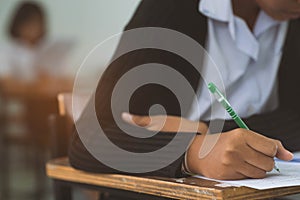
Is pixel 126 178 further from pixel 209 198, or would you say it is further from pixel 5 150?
pixel 5 150

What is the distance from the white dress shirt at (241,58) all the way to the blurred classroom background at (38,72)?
1.06 meters

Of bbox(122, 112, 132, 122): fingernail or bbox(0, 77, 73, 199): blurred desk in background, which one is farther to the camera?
bbox(0, 77, 73, 199): blurred desk in background

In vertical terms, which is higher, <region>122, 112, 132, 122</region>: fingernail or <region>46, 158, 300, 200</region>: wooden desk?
<region>122, 112, 132, 122</region>: fingernail

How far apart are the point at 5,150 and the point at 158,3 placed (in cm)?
238

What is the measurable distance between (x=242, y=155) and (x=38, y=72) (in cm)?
299

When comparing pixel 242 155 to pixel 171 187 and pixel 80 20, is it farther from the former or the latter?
pixel 80 20

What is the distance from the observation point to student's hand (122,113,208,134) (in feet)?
3.38

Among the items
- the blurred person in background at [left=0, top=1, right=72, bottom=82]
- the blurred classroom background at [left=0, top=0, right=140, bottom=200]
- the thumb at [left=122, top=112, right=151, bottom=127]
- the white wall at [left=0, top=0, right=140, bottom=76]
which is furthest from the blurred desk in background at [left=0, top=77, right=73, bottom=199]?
the thumb at [left=122, top=112, right=151, bottom=127]

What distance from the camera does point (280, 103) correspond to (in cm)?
133

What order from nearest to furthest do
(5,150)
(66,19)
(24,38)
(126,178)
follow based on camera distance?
(126,178), (5,150), (24,38), (66,19)

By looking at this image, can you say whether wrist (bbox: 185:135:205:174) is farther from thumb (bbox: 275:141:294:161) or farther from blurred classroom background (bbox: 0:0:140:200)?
blurred classroom background (bbox: 0:0:140:200)

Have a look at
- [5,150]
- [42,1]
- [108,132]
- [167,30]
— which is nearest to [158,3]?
[167,30]

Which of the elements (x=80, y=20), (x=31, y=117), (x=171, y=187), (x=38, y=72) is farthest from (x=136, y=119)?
(x=80, y=20)

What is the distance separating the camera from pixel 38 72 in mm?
3736
